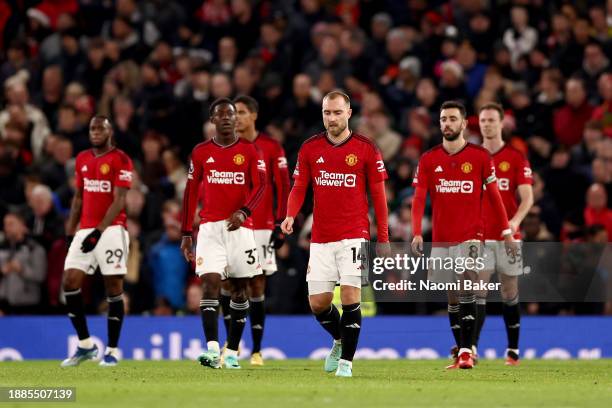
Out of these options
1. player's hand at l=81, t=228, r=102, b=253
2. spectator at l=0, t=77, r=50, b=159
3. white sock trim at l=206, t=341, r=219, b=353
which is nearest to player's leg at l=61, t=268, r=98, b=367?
player's hand at l=81, t=228, r=102, b=253

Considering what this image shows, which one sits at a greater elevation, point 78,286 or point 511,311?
point 78,286

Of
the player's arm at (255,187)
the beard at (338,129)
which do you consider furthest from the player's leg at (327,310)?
the beard at (338,129)

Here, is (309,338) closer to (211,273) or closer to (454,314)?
(454,314)

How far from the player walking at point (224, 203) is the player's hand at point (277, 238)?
100 cm

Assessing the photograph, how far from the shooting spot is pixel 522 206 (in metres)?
16.4

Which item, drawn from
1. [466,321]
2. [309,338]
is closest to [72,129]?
[309,338]

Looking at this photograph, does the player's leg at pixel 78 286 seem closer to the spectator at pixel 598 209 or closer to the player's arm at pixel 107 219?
the player's arm at pixel 107 219

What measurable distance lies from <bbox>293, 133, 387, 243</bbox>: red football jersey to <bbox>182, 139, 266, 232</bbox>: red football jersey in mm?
1518

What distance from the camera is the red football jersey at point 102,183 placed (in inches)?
641

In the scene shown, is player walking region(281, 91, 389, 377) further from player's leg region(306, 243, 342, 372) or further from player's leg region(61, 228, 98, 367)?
player's leg region(61, 228, 98, 367)

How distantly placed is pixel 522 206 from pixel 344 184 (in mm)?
3316

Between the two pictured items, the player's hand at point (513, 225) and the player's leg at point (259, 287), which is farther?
the player's leg at point (259, 287)

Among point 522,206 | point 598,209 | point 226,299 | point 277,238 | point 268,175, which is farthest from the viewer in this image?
point 598,209

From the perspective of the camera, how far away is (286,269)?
20.2 metres
